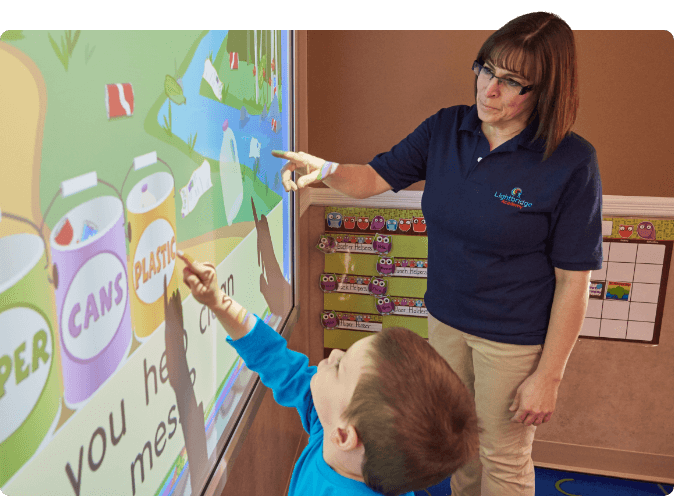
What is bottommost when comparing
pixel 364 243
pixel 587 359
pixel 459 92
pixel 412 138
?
pixel 587 359

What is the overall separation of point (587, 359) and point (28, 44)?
80.6 inches

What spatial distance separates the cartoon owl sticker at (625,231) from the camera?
1821 millimetres

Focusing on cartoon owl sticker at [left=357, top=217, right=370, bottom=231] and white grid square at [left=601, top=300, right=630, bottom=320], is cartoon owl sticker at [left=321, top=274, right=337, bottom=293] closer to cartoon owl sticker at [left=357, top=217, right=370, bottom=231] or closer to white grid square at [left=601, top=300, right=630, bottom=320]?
cartoon owl sticker at [left=357, top=217, right=370, bottom=231]

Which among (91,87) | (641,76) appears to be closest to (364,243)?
(641,76)

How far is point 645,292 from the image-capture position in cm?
186

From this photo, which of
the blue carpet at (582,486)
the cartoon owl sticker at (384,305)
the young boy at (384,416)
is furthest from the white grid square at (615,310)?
the young boy at (384,416)

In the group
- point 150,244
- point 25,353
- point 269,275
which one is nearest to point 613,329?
point 269,275

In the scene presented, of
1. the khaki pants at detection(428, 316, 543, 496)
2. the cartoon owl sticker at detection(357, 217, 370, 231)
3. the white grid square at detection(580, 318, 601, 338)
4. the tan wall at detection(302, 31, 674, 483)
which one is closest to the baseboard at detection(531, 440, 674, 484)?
the tan wall at detection(302, 31, 674, 483)

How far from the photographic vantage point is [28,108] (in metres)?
0.39

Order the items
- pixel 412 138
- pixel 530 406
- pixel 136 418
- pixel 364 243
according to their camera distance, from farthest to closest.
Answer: pixel 364 243 < pixel 412 138 < pixel 530 406 < pixel 136 418

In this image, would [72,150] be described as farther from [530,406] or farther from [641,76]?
[641,76]

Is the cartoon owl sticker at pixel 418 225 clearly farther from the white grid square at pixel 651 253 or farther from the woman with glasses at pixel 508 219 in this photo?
the white grid square at pixel 651 253

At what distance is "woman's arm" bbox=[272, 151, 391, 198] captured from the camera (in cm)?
107

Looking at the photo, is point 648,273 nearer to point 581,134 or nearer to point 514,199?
point 581,134
